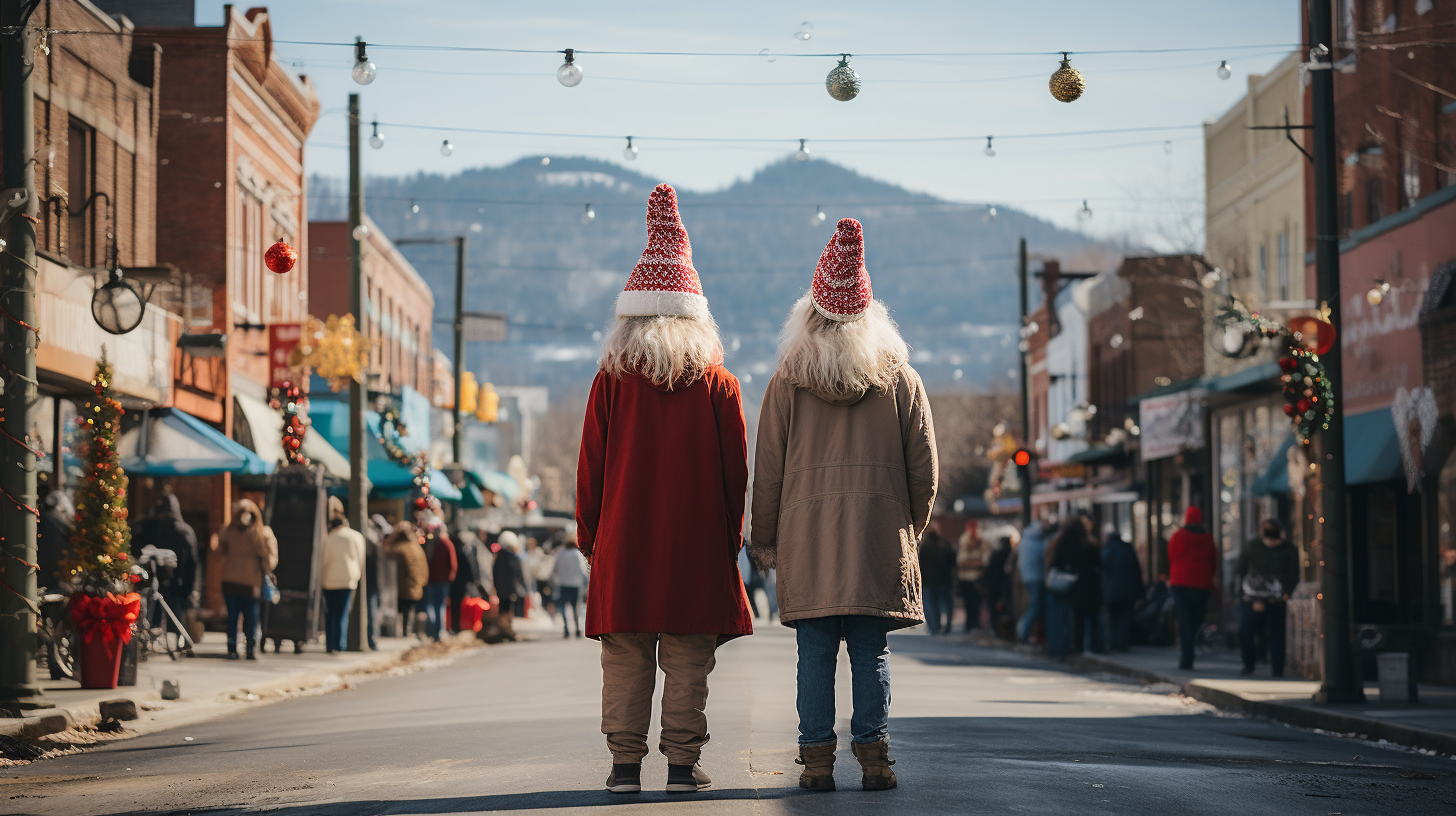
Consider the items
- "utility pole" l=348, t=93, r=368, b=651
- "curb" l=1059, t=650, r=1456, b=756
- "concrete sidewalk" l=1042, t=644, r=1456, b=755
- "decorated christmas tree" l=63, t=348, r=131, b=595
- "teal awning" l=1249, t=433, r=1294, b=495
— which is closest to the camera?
"curb" l=1059, t=650, r=1456, b=756

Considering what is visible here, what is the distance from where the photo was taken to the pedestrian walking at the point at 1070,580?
73.9 feet

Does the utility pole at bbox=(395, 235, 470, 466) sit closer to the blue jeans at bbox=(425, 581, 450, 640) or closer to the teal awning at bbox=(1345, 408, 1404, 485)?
the blue jeans at bbox=(425, 581, 450, 640)

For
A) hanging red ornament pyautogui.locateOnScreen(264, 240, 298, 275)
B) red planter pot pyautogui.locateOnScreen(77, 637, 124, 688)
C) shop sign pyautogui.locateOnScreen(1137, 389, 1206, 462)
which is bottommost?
red planter pot pyautogui.locateOnScreen(77, 637, 124, 688)

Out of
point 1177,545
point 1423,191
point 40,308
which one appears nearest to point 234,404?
point 40,308

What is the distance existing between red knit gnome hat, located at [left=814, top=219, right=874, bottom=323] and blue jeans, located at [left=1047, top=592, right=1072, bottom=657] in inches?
622

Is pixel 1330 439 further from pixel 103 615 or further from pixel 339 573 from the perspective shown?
pixel 339 573

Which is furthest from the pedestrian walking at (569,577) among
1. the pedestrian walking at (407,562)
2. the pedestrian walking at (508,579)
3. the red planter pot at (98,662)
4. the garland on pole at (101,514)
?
the red planter pot at (98,662)

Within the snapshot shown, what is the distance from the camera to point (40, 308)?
18.8 m

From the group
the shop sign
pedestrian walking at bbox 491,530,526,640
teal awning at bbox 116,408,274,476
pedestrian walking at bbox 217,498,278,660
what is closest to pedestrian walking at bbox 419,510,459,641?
pedestrian walking at bbox 491,530,526,640

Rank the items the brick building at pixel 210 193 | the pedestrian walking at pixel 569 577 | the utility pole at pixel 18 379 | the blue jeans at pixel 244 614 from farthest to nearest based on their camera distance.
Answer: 1. the pedestrian walking at pixel 569 577
2. the brick building at pixel 210 193
3. the blue jeans at pixel 244 614
4. the utility pole at pixel 18 379

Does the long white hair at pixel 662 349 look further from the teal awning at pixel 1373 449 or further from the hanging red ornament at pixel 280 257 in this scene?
the teal awning at pixel 1373 449

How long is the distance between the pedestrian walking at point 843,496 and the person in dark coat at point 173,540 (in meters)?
14.2

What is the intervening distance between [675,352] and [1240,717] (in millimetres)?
8891

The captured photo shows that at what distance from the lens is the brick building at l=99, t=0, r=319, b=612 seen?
27984 millimetres
